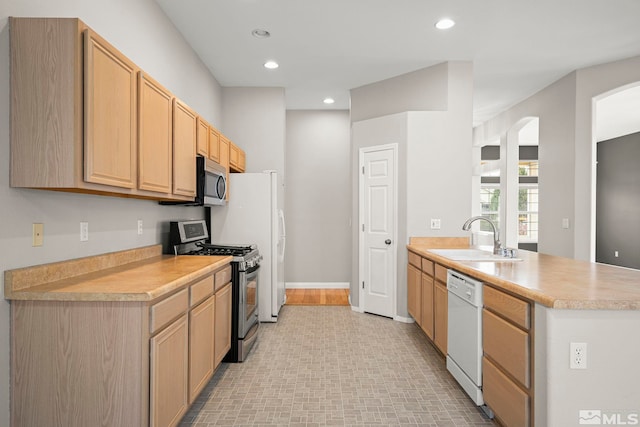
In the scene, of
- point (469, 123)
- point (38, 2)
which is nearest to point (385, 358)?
point (469, 123)

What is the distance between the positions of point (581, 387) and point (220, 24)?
12.1 feet

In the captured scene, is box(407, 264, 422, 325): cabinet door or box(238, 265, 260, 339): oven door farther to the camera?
box(407, 264, 422, 325): cabinet door

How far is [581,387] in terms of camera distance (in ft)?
5.42

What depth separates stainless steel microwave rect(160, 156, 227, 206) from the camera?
10.6 ft

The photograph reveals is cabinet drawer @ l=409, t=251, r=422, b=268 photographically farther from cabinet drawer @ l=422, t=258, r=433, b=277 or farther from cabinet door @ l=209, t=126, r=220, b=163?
cabinet door @ l=209, t=126, r=220, b=163

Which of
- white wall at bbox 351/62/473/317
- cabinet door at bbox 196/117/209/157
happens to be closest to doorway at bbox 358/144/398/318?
white wall at bbox 351/62/473/317

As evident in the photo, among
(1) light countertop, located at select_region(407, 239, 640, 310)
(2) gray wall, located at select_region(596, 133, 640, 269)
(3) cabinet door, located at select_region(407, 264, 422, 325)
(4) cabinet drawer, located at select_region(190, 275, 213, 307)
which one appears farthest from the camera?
(2) gray wall, located at select_region(596, 133, 640, 269)

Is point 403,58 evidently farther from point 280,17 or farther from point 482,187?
point 482,187

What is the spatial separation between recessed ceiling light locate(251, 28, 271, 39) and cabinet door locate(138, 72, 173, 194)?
136 cm

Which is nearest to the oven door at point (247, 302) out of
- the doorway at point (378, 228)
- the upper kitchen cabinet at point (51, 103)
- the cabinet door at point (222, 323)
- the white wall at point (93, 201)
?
the cabinet door at point (222, 323)

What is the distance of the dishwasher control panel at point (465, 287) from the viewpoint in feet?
7.71

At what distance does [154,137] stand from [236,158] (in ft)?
7.27

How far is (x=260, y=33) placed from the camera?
366cm

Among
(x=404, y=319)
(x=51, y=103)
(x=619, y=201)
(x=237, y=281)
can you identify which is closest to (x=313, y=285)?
(x=404, y=319)
